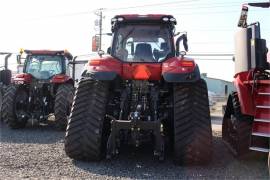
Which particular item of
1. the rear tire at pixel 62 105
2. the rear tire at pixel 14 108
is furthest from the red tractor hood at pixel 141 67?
the rear tire at pixel 14 108

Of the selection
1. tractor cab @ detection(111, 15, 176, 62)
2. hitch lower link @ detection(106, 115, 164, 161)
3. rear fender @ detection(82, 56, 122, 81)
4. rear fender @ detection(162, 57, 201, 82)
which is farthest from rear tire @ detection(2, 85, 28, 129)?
rear fender @ detection(162, 57, 201, 82)

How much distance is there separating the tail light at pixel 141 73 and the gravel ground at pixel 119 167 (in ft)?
4.19

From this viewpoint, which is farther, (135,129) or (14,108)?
(14,108)

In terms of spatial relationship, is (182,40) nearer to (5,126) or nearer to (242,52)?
(242,52)

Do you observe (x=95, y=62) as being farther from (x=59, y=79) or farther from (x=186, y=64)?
(x=59, y=79)

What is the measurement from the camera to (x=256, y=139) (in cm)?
655

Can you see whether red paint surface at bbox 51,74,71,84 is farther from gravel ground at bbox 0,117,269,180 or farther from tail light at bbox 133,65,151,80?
tail light at bbox 133,65,151,80

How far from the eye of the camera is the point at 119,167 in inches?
252

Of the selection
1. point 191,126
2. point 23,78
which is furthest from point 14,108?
point 191,126

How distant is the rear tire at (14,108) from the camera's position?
442 inches

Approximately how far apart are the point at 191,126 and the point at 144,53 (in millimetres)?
1714

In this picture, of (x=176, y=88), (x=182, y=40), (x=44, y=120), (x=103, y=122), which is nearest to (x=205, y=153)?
(x=176, y=88)

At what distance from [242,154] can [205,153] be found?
74 cm

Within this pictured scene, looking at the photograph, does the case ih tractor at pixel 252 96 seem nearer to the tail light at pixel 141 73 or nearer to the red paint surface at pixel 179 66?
the red paint surface at pixel 179 66
